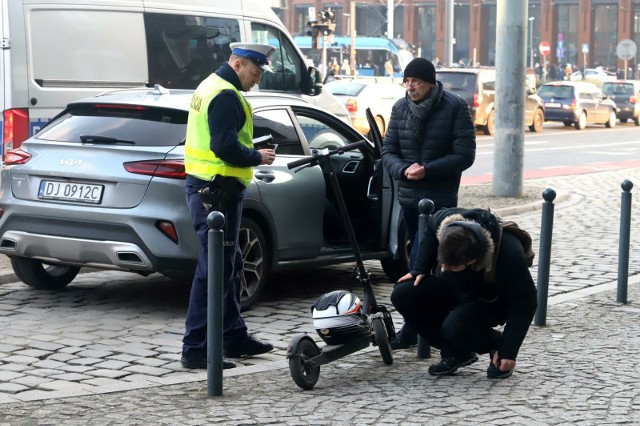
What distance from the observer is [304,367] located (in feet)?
21.2

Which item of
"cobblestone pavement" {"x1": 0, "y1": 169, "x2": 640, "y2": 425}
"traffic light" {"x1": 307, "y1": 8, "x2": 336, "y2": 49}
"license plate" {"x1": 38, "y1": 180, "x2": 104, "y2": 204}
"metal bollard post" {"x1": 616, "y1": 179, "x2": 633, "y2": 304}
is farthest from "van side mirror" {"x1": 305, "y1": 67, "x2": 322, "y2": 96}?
"traffic light" {"x1": 307, "y1": 8, "x2": 336, "y2": 49}

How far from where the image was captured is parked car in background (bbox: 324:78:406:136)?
28.9 meters

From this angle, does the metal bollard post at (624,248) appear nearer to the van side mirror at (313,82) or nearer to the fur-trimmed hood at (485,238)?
the fur-trimmed hood at (485,238)

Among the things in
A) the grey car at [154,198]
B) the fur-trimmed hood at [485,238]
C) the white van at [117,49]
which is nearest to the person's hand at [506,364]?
the fur-trimmed hood at [485,238]

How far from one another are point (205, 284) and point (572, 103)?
33.9m

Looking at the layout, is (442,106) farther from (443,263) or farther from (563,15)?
(563,15)

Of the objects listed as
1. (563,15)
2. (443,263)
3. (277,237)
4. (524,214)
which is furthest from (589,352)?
(563,15)

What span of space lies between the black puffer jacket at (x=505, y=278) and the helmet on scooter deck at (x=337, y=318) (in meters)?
0.51

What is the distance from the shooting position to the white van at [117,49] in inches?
455

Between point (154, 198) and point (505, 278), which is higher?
point (154, 198)

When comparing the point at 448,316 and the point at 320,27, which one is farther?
the point at 320,27

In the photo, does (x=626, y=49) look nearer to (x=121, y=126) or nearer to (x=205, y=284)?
(x=121, y=126)

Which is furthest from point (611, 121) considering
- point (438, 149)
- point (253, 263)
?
point (438, 149)

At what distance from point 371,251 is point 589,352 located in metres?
2.36
